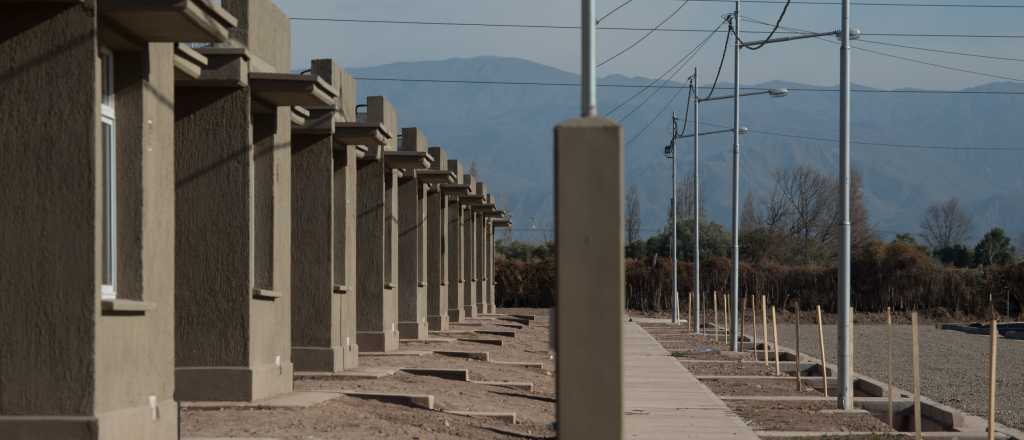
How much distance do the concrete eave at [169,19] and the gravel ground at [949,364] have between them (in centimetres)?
1243

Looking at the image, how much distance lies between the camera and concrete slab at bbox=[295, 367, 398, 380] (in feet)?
66.2

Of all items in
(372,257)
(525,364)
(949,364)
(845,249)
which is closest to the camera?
(845,249)

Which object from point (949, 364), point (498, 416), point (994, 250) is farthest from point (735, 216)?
point (994, 250)

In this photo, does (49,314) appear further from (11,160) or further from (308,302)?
(308,302)

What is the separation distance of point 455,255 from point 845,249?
78.4ft

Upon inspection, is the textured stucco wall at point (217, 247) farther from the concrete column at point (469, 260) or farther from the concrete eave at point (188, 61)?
the concrete column at point (469, 260)

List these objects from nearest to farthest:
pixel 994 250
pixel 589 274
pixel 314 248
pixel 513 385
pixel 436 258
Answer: pixel 589 274, pixel 314 248, pixel 513 385, pixel 436 258, pixel 994 250

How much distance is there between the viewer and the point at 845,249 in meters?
21.5

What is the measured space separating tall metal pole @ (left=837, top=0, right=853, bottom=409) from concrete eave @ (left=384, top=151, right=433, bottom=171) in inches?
333

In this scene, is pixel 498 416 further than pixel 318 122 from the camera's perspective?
No

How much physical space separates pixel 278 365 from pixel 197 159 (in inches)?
113

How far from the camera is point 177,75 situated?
15719 millimetres

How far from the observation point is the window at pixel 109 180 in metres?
12.3

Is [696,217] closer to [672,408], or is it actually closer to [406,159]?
[406,159]
